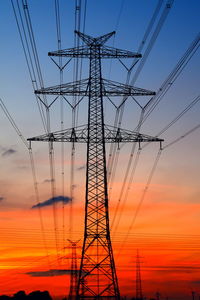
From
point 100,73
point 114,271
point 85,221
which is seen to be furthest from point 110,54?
point 114,271

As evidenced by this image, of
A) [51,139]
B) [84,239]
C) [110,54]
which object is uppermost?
[110,54]

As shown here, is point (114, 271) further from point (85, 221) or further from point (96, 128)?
point (96, 128)

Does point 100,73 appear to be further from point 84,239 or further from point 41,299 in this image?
point 41,299

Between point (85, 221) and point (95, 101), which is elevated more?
point (95, 101)

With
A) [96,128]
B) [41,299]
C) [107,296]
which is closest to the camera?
[107,296]

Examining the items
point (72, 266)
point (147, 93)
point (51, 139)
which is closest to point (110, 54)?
point (147, 93)

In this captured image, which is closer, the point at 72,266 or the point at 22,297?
the point at 72,266

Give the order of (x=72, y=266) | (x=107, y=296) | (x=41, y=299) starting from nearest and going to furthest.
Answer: (x=107, y=296) → (x=72, y=266) → (x=41, y=299)

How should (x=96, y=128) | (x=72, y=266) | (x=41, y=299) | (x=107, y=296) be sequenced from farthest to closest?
(x=41, y=299) → (x=72, y=266) → (x=96, y=128) → (x=107, y=296)

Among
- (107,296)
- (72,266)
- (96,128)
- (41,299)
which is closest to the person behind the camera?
(107,296)
